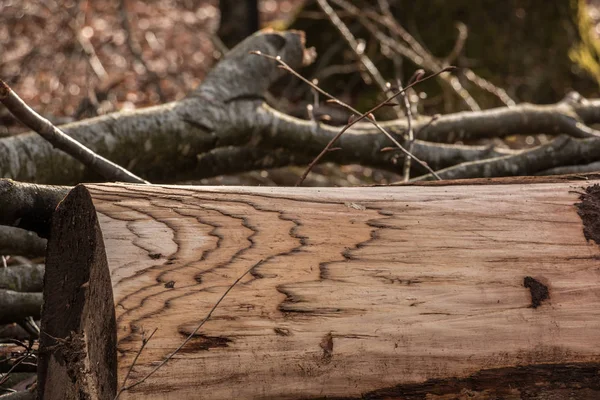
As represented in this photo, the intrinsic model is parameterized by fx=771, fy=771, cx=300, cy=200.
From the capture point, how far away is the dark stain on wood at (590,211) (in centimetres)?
198

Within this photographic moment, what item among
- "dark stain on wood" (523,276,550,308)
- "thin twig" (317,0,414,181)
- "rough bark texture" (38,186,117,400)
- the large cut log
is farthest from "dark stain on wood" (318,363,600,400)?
"thin twig" (317,0,414,181)

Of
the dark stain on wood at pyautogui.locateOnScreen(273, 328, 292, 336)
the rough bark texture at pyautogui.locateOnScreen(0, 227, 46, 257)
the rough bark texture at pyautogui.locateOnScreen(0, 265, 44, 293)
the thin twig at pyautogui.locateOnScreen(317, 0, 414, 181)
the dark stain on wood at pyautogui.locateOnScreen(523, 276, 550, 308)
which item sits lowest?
the rough bark texture at pyautogui.locateOnScreen(0, 265, 44, 293)

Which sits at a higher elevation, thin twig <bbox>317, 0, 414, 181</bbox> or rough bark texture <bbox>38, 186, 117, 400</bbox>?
thin twig <bbox>317, 0, 414, 181</bbox>

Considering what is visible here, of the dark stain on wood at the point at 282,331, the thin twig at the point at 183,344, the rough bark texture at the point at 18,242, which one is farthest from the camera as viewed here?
the rough bark texture at the point at 18,242

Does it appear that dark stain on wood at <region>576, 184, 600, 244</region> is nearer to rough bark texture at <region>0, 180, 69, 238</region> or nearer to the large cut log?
the large cut log

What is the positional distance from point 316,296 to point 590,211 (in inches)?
31.5

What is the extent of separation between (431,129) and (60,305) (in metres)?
2.57

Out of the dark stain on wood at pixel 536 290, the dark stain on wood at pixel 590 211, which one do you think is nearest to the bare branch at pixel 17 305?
the dark stain on wood at pixel 536 290

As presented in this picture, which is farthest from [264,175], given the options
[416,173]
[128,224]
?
[128,224]

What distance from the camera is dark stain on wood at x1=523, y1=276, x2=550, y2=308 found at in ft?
6.07

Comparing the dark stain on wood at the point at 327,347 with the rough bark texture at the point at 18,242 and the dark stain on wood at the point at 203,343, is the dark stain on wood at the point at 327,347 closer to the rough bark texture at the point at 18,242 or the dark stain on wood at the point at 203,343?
the dark stain on wood at the point at 203,343

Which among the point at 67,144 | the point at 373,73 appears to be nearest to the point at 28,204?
the point at 67,144

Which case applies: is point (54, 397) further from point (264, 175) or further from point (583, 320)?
point (264, 175)

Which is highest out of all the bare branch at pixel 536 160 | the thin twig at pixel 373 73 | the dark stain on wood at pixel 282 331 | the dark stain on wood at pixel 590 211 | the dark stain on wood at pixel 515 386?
the thin twig at pixel 373 73
